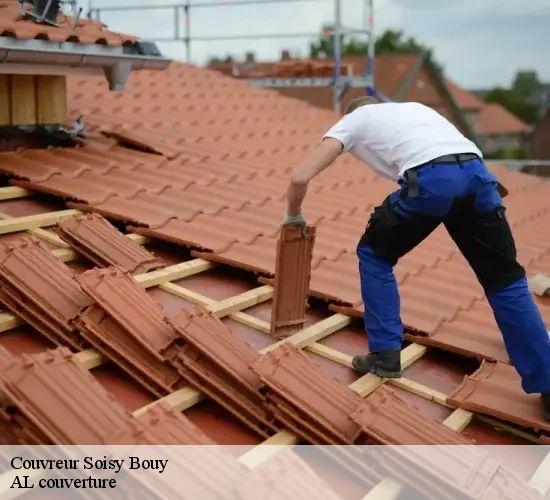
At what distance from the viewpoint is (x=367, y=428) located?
216 centimetres

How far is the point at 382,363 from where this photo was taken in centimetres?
272

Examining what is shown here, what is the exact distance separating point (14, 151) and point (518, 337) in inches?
133

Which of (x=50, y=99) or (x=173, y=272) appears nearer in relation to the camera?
(x=173, y=272)

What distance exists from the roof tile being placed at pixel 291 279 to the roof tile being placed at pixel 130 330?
504 mm

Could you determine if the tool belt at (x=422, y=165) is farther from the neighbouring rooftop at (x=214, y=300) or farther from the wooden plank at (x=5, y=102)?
the wooden plank at (x=5, y=102)

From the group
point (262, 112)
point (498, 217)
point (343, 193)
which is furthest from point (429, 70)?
point (498, 217)

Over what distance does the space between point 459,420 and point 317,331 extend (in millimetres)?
728

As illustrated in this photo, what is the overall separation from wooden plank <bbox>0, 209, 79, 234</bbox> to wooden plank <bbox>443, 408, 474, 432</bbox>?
2207 mm

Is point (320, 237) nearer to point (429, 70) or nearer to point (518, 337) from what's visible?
point (518, 337)

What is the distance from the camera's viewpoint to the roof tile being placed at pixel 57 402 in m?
1.93

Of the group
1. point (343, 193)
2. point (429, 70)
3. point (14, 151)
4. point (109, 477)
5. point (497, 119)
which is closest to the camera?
point (109, 477)

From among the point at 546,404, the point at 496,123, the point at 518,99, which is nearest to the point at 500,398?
the point at 546,404

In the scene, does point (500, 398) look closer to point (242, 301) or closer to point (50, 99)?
point (242, 301)

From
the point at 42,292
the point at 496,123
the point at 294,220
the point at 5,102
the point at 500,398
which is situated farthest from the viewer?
the point at 496,123
